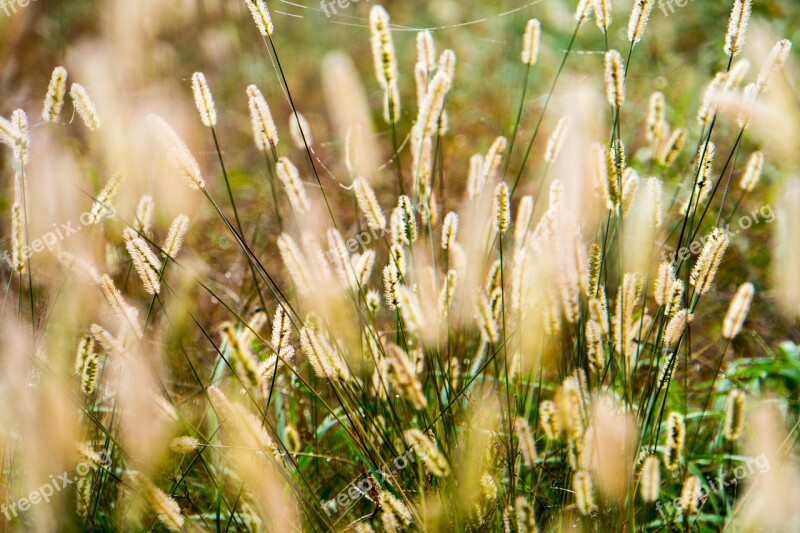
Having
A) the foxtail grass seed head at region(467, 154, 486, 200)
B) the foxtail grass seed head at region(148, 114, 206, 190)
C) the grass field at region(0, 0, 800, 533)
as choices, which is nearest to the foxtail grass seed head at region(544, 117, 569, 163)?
the grass field at region(0, 0, 800, 533)

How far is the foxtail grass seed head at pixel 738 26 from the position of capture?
0.88m

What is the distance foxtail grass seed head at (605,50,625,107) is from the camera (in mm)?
921

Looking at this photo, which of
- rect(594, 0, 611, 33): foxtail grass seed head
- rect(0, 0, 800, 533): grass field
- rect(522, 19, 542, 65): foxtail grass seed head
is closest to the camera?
rect(0, 0, 800, 533): grass field

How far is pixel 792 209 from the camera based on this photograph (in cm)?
134

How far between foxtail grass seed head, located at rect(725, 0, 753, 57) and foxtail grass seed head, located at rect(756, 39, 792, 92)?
0.17ft

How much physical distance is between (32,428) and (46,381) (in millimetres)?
91

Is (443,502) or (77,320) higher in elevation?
(77,320)

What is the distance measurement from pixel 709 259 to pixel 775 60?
31cm

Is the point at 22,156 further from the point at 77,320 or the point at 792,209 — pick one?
the point at 792,209

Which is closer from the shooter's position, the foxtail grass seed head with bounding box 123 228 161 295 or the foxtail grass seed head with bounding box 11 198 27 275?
the foxtail grass seed head with bounding box 123 228 161 295

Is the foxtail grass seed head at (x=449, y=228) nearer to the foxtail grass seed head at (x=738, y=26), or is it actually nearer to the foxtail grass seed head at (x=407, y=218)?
the foxtail grass seed head at (x=407, y=218)

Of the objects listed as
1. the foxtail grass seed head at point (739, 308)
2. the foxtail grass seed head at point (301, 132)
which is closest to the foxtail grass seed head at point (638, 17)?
the foxtail grass seed head at point (739, 308)

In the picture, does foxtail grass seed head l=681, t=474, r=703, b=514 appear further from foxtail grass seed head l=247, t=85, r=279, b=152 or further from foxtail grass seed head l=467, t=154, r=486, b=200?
foxtail grass seed head l=247, t=85, r=279, b=152

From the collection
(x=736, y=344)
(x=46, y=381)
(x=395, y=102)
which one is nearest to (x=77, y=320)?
(x=46, y=381)
